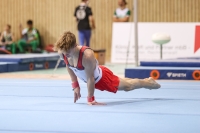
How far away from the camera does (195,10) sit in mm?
15953

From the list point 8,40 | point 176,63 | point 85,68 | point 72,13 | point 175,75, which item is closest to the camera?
point 85,68

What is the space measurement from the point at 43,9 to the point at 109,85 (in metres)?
12.0

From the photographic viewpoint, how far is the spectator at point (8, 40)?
653 inches

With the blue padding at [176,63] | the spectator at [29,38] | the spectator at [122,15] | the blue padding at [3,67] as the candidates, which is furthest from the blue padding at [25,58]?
the spectator at [29,38]

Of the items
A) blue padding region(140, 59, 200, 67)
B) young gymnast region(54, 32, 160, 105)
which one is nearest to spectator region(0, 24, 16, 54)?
blue padding region(140, 59, 200, 67)

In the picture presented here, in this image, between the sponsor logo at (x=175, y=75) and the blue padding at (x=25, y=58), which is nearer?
the sponsor logo at (x=175, y=75)

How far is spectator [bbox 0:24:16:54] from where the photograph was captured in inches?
653

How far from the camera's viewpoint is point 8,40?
16.8 meters

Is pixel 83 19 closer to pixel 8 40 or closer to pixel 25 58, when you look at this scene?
pixel 25 58

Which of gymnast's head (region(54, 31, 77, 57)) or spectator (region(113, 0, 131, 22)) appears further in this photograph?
spectator (region(113, 0, 131, 22))

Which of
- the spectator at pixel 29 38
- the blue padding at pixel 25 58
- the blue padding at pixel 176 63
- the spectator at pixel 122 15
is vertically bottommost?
the blue padding at pixel 25 58

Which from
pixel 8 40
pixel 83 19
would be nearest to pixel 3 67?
pixel 83 19

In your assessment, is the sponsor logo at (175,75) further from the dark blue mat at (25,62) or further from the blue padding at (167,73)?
the dark blue mat at (25,62)

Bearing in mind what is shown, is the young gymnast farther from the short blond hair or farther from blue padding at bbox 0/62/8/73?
blue padding at bbox 0/62/8/73
